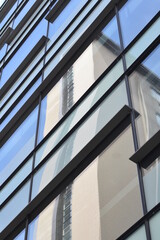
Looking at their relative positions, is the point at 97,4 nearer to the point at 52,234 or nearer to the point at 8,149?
the point at 8,149

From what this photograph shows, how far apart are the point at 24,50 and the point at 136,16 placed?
7350 millimetres

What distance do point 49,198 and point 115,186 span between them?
2.28 metres

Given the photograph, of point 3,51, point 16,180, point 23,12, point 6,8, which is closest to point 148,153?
point 16,180

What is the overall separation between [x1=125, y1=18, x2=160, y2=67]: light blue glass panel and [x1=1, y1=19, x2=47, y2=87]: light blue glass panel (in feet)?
22.5

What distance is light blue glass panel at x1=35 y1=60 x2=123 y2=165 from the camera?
9.98 metres

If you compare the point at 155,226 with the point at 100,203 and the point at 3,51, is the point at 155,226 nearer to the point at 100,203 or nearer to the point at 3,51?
the point at 100,203

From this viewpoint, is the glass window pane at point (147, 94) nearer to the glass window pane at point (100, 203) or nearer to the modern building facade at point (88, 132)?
the modern building facade at point (88, 132)

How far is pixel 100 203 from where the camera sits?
814 cm

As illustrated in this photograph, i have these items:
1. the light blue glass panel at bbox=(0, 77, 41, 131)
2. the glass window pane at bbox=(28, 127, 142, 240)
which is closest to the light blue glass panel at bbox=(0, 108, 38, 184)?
the light blue glass panel at bbox=(0, 77, 41, 131)

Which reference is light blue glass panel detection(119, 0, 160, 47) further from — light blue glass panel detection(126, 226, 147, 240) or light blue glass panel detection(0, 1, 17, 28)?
light blue glass panel detection(0, 1, 17, 28)

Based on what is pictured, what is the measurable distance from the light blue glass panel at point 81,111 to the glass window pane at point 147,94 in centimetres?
69

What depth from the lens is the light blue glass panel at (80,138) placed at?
9273 millimetres

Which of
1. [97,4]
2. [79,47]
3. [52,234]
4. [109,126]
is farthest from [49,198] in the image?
[97,4]

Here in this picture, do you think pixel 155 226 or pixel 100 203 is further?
pixel 100 203
